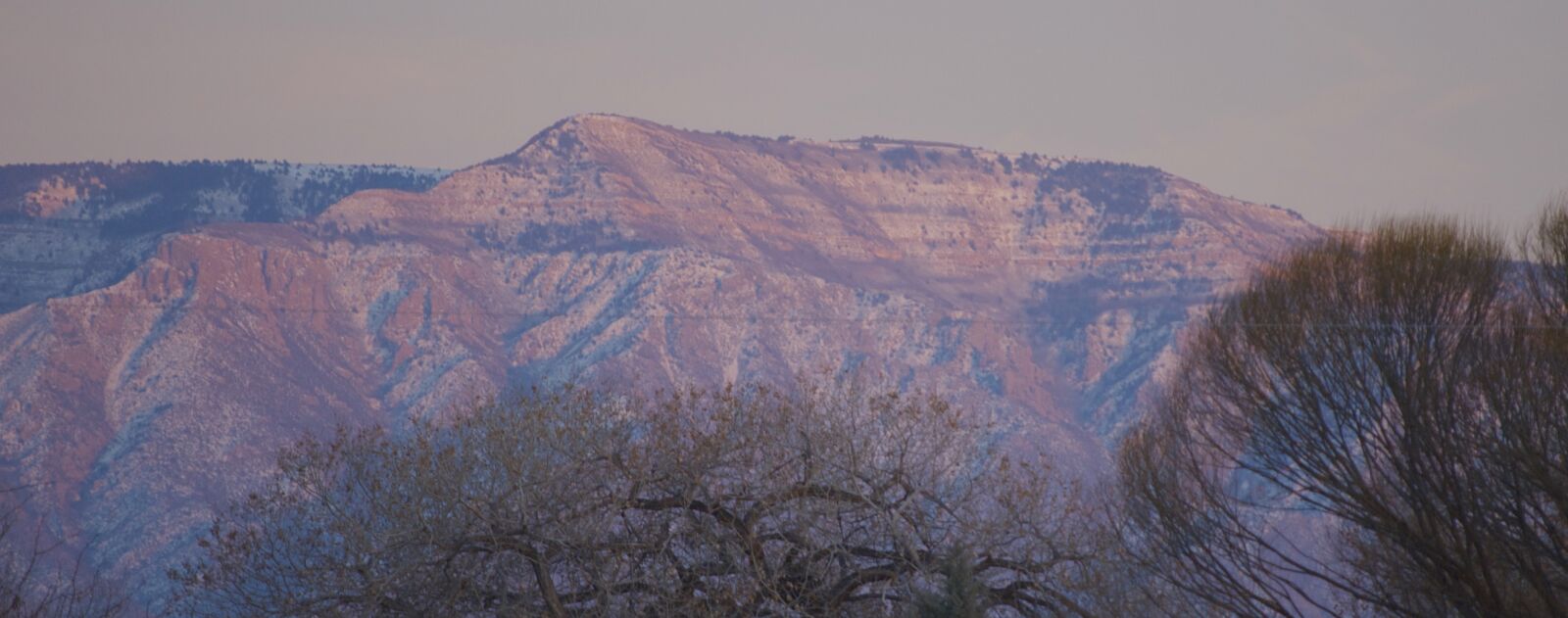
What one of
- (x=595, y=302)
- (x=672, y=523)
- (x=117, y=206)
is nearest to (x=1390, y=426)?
(x=672, y=523)

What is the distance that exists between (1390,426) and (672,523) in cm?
996

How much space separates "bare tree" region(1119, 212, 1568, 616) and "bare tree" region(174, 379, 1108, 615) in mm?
4399

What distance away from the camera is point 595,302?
150000mm

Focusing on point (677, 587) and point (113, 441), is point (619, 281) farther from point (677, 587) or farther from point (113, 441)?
point (677, 587)

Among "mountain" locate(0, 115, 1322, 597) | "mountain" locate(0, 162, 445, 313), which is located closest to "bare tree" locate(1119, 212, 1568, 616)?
"mountain" locate(0, 115, 1322, 597)

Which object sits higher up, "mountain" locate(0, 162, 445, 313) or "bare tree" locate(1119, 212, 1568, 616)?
"bare tree" locate(1119, 212, 1568, 616)

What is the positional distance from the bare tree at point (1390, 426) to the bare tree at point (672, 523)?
14.4 ft

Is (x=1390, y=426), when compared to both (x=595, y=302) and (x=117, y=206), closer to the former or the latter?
(x=595, y=302)

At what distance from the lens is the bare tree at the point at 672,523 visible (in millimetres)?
21484

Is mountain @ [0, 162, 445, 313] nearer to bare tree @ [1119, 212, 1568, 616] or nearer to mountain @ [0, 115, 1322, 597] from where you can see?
mountain @ [0, 115, 1322, 597]

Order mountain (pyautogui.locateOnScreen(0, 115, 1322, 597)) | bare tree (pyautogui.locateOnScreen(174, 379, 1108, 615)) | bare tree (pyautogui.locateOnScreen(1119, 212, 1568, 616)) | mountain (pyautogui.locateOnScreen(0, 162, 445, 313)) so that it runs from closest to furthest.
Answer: bare tree (pyautogui.locateOnScreen(174, 379, 1108, 615))
bare tree (pyautogui.locateOnScreen(1119, 212, 1568, 616))
mountain (pyautogui.locateOnScreen(0, 115, 1322, 597))
mountain (pyautogui.locateOnScreen(0, 162, 445, 313))

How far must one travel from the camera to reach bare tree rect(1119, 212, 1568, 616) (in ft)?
71.6

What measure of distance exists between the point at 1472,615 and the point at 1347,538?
16.1 feet

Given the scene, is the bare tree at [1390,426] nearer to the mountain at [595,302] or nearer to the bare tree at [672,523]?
the bare tree at [672,523]
